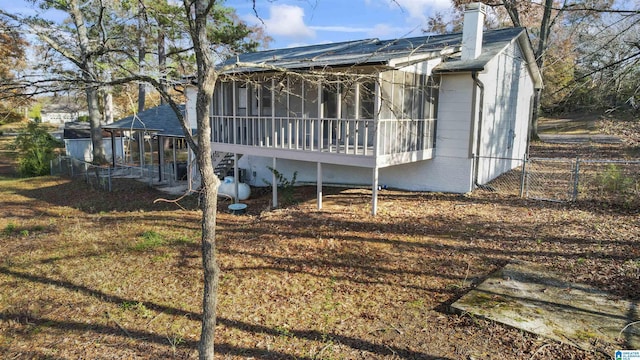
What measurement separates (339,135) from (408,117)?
2164 millimetres

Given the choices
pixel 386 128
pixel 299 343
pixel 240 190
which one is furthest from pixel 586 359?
pixel 240 190

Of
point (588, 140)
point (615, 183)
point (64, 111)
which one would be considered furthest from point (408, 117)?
point (64, 111)

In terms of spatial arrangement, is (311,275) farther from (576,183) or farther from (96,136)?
(96,136)

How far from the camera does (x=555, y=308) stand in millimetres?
5629

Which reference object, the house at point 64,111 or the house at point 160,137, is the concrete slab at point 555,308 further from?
the house at point 160,137

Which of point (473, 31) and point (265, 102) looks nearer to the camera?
point (473, 31)

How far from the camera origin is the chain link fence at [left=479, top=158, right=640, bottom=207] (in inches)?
413

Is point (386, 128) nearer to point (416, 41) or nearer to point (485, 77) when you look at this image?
point (485, 77)

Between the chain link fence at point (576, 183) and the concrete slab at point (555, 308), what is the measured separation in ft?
16.3

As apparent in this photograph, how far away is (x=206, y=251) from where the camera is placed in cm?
434

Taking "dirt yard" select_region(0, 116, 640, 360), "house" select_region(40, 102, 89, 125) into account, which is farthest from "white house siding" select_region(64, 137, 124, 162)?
"dirt yard" select_region(0, 116, 640, 360)

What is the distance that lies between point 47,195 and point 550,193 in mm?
18579

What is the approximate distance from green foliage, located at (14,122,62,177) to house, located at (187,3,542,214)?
13755 millimetres

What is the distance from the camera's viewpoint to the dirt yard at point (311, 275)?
17.4 feet
